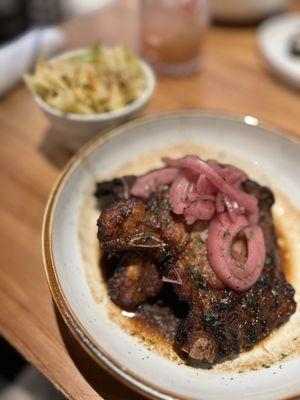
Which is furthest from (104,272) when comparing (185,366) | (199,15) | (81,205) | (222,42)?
(222,42)

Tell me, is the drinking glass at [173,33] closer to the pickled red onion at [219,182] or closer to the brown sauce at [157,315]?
the pickled red onion at [219,182]

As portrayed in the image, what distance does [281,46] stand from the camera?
3521mm

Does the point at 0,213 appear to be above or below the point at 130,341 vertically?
above

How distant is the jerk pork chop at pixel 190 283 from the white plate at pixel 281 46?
74.0 inches

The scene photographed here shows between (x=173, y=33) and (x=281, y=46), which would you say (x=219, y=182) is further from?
(x=281, y=46)

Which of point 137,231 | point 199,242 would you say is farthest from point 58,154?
point 199,242

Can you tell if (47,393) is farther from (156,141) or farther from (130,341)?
(156,141)

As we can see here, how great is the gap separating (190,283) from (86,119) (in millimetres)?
1131

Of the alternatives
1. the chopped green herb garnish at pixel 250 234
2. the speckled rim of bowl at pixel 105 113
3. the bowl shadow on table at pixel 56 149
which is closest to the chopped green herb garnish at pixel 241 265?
the chopped green herb garnish at pixel 250 234

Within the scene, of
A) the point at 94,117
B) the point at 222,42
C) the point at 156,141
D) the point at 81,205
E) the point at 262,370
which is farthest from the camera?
the point at 222,42

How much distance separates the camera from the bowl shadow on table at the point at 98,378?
163cm

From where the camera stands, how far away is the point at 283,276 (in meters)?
1.97

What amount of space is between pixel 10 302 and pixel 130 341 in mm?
640

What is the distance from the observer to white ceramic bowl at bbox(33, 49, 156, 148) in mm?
2369
